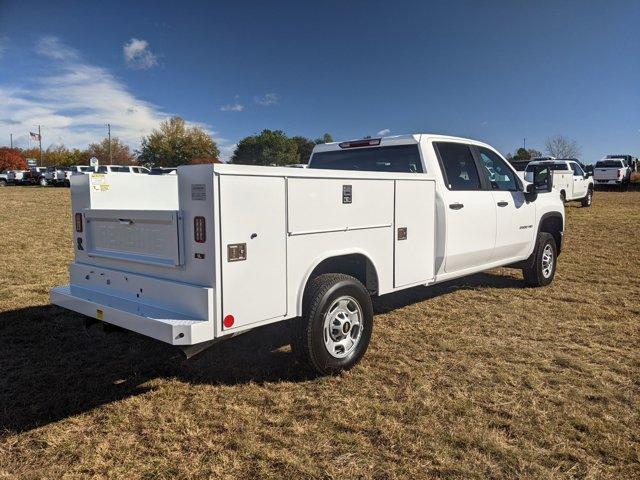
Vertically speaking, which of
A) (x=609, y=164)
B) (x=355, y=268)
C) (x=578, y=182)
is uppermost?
(x=609, y=164)

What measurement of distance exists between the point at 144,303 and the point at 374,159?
3081 millimetres

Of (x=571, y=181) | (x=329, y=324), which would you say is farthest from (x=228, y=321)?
(x=571, y=181)

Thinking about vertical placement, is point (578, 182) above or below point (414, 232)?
above

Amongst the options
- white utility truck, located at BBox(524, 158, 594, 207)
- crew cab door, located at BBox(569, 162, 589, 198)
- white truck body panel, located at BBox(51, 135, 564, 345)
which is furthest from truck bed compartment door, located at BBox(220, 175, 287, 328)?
crew cab door, located at BBox(569, 162, 589, 198)

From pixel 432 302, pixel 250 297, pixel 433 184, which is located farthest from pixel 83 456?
pixel 432 302

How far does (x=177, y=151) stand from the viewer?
75.6 metres

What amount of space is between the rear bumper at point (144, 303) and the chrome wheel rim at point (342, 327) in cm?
106

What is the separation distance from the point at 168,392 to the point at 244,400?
622mm

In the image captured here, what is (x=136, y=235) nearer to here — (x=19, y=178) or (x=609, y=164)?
(x=609, y=164)

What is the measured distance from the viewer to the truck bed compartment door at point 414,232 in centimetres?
465

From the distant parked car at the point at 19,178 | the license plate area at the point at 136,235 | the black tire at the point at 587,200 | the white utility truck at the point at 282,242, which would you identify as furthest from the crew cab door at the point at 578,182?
the distant parked car at the point at 19,178

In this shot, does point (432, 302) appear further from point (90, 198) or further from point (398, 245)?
point (90, 198)

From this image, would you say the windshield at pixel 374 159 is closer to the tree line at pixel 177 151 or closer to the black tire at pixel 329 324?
the black tire at pixel 329 324

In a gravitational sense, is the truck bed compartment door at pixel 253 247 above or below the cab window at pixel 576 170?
below
